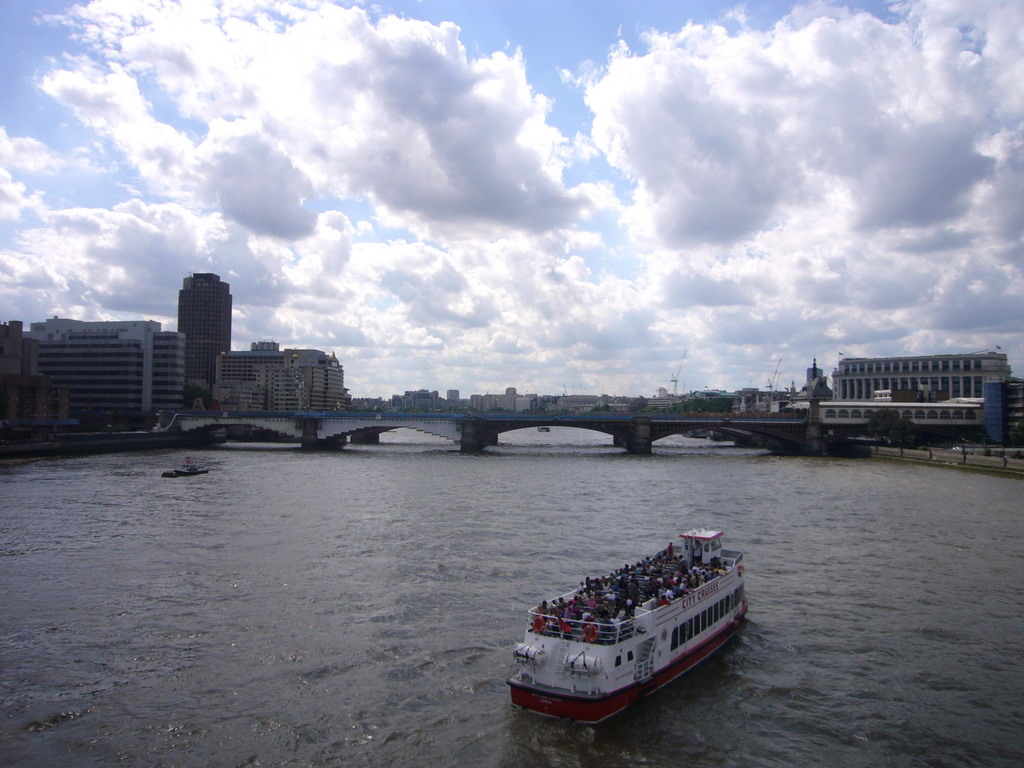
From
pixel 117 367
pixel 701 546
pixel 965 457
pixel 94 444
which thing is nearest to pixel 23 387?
pixel 94 444

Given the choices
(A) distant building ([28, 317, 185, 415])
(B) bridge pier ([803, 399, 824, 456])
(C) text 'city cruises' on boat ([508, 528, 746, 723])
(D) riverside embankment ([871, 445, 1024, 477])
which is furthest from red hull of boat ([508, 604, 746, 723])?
(A) distant building ([28, 317, 185, 415])

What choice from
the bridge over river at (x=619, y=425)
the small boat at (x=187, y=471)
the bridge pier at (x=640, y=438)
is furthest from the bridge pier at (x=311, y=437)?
the bridge pier at (x=640, y=438)

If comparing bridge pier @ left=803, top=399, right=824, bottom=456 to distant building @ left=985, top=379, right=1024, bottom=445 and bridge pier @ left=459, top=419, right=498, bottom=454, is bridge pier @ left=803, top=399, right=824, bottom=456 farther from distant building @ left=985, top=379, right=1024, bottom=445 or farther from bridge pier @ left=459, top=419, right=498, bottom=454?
bridge pier @ left=459, top=419, right=498, bottom=454

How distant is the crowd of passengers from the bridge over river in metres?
104

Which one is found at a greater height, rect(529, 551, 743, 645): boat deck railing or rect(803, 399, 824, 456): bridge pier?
rect(803, 399, 824, 456): bridge pier

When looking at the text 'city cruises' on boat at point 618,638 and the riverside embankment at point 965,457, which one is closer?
the text 'city cruises' on boat at point 618,638

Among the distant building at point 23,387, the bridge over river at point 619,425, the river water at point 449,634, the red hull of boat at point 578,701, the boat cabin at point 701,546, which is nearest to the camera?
the river water at point 449,634

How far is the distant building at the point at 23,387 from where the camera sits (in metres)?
125

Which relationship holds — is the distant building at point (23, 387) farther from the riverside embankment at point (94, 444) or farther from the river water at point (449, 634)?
the river water at point (449, 634)

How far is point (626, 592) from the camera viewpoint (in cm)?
2756

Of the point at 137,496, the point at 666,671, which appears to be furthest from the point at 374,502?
the point at 666,671

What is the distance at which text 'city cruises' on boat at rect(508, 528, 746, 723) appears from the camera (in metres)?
22.7

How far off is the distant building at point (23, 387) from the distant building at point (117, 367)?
113 feet

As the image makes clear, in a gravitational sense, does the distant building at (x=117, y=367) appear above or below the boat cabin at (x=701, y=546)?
above
